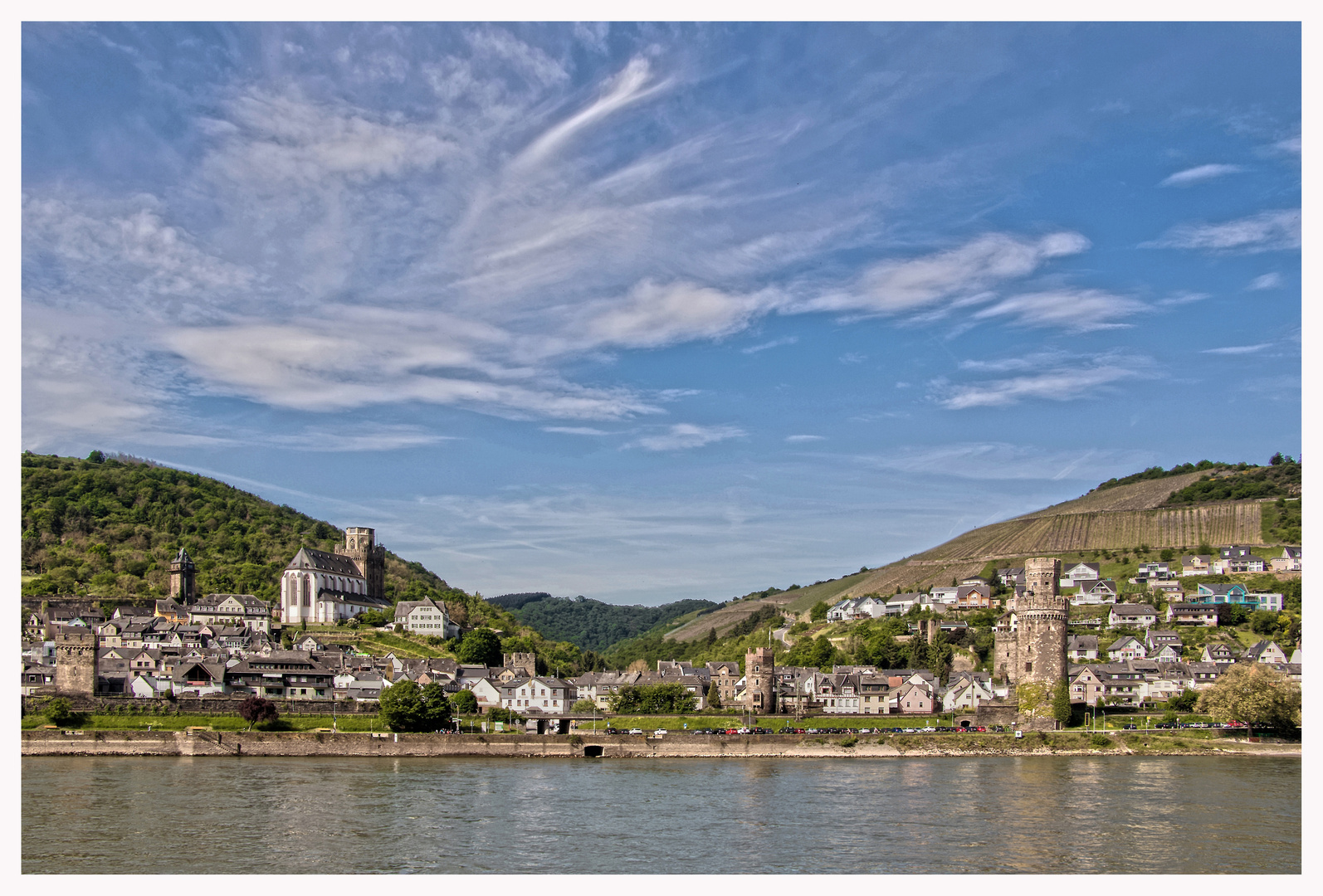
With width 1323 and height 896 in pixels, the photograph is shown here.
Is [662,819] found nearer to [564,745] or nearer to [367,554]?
[564,745]

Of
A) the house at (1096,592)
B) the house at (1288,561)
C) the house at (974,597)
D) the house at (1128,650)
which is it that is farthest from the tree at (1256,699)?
the house at (1288,561)

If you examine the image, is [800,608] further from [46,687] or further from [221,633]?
[46,687]

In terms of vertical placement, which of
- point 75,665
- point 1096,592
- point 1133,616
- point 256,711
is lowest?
point 256,711

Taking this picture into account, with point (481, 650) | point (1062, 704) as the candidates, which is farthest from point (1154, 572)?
point (481, 650)

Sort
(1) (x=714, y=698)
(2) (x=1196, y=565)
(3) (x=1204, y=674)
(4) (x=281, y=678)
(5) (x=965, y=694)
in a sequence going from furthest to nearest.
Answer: (2) (x=1196, y=565), (1) (x=714, y=698), (3) (x=1204, y=674), (5) (x=965, y=694), (4) (x=281, y=678)

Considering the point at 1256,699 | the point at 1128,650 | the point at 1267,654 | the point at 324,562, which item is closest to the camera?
the point at 1256,699

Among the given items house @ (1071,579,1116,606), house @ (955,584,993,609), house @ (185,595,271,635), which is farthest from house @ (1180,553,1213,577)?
house @ (185,595,271,635)

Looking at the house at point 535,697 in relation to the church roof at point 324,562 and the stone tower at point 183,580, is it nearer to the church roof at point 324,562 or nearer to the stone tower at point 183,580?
the church roof at point 324,562
